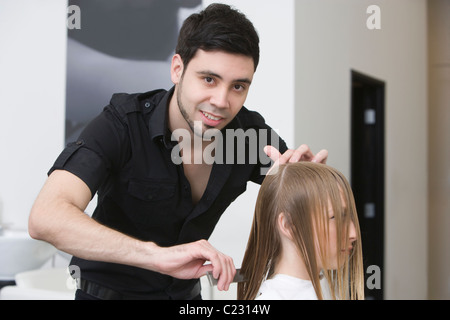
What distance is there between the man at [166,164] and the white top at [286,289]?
1.01 ft

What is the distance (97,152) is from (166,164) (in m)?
0.24

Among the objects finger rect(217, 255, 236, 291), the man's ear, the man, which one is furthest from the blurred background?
finger rect(217, 255, 236, 291)

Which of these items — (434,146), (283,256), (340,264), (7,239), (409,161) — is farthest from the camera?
(434,146)

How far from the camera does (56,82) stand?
2590 mm

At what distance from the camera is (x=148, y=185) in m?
1.45

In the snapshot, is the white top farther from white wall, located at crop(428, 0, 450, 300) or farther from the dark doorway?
white wall, located at crop(428, 0, 450, 300)

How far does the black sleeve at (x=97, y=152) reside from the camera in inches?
49.1

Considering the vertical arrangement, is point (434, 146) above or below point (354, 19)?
below

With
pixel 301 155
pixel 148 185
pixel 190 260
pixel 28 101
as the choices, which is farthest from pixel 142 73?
pixel 190 260

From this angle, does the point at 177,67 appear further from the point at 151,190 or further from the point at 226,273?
the point at 226,273

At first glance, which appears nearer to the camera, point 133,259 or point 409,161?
point 133,259
